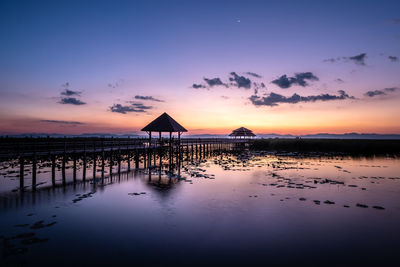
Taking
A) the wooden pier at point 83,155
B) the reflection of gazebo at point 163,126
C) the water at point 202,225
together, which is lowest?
the water at point 202,225

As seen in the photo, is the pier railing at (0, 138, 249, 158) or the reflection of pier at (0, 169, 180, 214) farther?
the pier railing at (0, 138, 249, 158)

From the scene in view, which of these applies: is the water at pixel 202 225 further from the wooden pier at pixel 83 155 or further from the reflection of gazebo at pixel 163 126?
the reflection of gazebo at pixel 163 126

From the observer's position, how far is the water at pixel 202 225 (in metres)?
7.38

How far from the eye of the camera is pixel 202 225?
32.9 feet

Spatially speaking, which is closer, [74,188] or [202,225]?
[202,225]

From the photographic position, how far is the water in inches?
291

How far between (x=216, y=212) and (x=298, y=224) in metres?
3.46

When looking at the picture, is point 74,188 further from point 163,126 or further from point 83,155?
point 83,155

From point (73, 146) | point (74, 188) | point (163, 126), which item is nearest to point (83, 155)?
point (163, 126)

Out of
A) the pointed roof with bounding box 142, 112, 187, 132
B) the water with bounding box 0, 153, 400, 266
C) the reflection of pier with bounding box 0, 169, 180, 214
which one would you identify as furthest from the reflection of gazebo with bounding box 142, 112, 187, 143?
the water with bounding box 0, 153, 400, 266

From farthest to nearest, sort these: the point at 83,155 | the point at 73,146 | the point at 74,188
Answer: the point at 83,155 → the point at 73,146 → the point at 74,188

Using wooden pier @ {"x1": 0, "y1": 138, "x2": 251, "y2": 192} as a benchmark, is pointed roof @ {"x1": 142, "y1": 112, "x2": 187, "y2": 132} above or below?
above

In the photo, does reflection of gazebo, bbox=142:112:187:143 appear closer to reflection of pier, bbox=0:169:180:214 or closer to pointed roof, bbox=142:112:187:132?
pointed roof, bbox=142:112:187:132

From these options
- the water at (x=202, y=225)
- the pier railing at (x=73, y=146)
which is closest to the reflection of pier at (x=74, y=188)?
the water at (x=202, y=225)
